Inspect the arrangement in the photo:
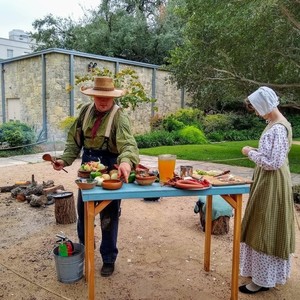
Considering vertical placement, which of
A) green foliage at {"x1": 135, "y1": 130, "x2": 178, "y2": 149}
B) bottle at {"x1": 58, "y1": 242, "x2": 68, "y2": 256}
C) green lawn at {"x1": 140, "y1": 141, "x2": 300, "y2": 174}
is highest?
green foliage at {"x1": 135, "y1": 130, "x2": 178, "y2": 149}

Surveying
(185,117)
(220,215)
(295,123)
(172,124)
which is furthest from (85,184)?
(295,123)

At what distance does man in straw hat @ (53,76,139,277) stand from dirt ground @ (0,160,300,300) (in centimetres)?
36

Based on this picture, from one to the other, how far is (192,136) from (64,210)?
1033 cm

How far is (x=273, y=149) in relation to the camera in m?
2.53

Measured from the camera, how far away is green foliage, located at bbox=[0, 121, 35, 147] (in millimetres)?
10844

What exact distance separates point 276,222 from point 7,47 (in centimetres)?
4400

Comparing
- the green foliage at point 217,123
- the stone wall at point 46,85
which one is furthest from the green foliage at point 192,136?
the stone wall at point 46,85

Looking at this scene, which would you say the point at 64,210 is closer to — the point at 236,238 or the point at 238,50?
the point at 236,238

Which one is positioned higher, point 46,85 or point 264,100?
point 46,85

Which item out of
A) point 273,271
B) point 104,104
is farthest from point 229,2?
point 273,271

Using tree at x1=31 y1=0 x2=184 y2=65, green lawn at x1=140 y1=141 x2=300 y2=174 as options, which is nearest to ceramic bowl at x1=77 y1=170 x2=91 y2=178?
green lawn at x1=140 y1=141 x2=300 y2=174

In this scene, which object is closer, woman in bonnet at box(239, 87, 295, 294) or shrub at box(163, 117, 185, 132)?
woman in bonnet at box(239, 87, 295, 294)

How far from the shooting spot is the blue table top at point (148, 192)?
2.30m

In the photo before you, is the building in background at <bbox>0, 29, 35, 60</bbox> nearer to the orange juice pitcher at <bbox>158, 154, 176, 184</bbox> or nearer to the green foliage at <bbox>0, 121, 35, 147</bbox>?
the green foliage at <bbox>0, 121, 35, 147</bbox>
